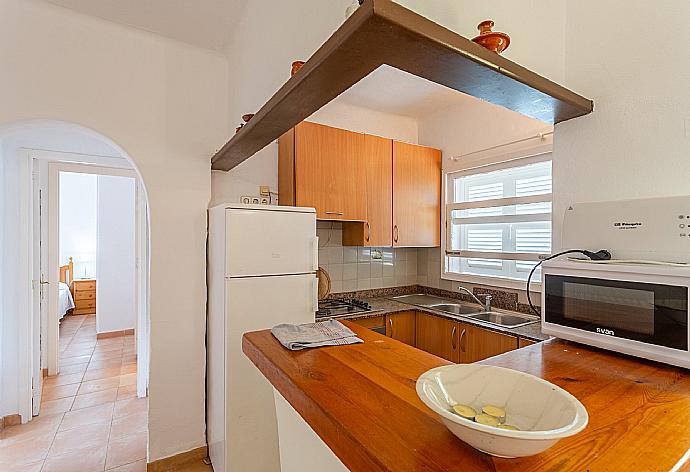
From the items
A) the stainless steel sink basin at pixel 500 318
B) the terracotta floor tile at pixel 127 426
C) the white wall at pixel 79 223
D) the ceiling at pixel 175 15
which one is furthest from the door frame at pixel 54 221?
the white wall at pixel 79 223

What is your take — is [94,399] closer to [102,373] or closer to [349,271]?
[102,373]

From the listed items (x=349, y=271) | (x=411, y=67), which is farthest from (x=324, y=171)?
(x=411, y=67)

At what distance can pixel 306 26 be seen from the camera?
4.84 feet

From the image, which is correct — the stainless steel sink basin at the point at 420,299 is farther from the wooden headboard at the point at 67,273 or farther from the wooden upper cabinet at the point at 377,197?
the wooden headboard at the point at 67,273

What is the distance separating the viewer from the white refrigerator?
1.97 meters

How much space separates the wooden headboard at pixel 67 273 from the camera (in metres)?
6.35

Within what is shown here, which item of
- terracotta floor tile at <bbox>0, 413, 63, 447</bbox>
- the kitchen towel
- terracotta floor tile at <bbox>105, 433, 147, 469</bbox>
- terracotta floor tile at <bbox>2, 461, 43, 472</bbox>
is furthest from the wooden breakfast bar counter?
terracotta floor tile at <bbox>0, 413, 63, 447</bbox>

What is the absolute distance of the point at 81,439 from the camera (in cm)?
257

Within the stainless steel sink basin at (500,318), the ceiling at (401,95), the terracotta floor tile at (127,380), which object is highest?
the ceiling at (401,95)

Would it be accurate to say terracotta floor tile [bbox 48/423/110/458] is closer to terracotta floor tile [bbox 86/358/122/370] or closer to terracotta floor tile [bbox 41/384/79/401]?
terracotta floor tile [bbox 41/384/79/401]

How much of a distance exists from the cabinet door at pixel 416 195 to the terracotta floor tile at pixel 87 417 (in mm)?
2805

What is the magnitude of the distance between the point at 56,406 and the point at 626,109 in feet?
14.3

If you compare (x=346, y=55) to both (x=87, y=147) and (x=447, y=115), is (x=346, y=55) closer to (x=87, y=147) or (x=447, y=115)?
(x=447, y=115)

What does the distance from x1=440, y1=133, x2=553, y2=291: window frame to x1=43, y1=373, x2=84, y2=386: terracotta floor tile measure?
151 inches
